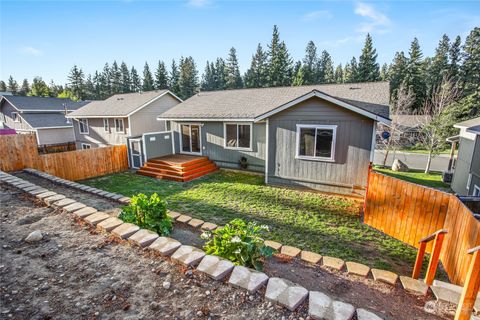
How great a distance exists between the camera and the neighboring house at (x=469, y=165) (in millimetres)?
7934

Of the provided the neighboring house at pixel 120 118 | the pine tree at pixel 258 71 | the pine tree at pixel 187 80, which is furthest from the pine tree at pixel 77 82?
the neighboring house at pixel 120 118

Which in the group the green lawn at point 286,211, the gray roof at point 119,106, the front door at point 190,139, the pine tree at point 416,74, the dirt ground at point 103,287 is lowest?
the green lawn at point 286,211

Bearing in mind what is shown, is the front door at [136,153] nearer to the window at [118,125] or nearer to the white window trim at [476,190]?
the window at [118,125]

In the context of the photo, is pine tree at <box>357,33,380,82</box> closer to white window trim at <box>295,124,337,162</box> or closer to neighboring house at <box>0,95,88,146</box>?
white window trim at <box>295,124,337,162</box>

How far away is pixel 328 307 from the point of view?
2141 mm

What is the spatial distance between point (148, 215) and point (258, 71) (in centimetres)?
4590

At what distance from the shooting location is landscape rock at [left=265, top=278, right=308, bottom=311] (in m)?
2.18

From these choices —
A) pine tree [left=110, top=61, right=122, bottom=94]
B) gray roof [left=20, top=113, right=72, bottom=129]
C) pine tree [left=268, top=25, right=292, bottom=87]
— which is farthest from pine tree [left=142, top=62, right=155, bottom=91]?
gray roof [left=20, top=113, right=72, bottom=129]

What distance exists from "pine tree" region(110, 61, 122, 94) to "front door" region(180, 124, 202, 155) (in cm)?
5077

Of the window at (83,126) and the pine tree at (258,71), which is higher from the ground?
the pine tree at (258,71)

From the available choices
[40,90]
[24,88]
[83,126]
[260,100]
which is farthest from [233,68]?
[24,88]

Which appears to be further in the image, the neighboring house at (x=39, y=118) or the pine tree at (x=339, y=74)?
the pine tree at (x=339, y=74)

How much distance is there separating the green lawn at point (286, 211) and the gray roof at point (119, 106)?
20.6ft

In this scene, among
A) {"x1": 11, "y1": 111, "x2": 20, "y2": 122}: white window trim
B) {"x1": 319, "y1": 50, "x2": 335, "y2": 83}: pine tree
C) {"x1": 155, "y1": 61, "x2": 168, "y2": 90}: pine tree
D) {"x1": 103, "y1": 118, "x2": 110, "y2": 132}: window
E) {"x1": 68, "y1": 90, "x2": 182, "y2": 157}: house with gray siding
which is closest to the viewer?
{"x1": 68, "y1": 90, "x2": 182, "y2": 157}: house with gray siding
